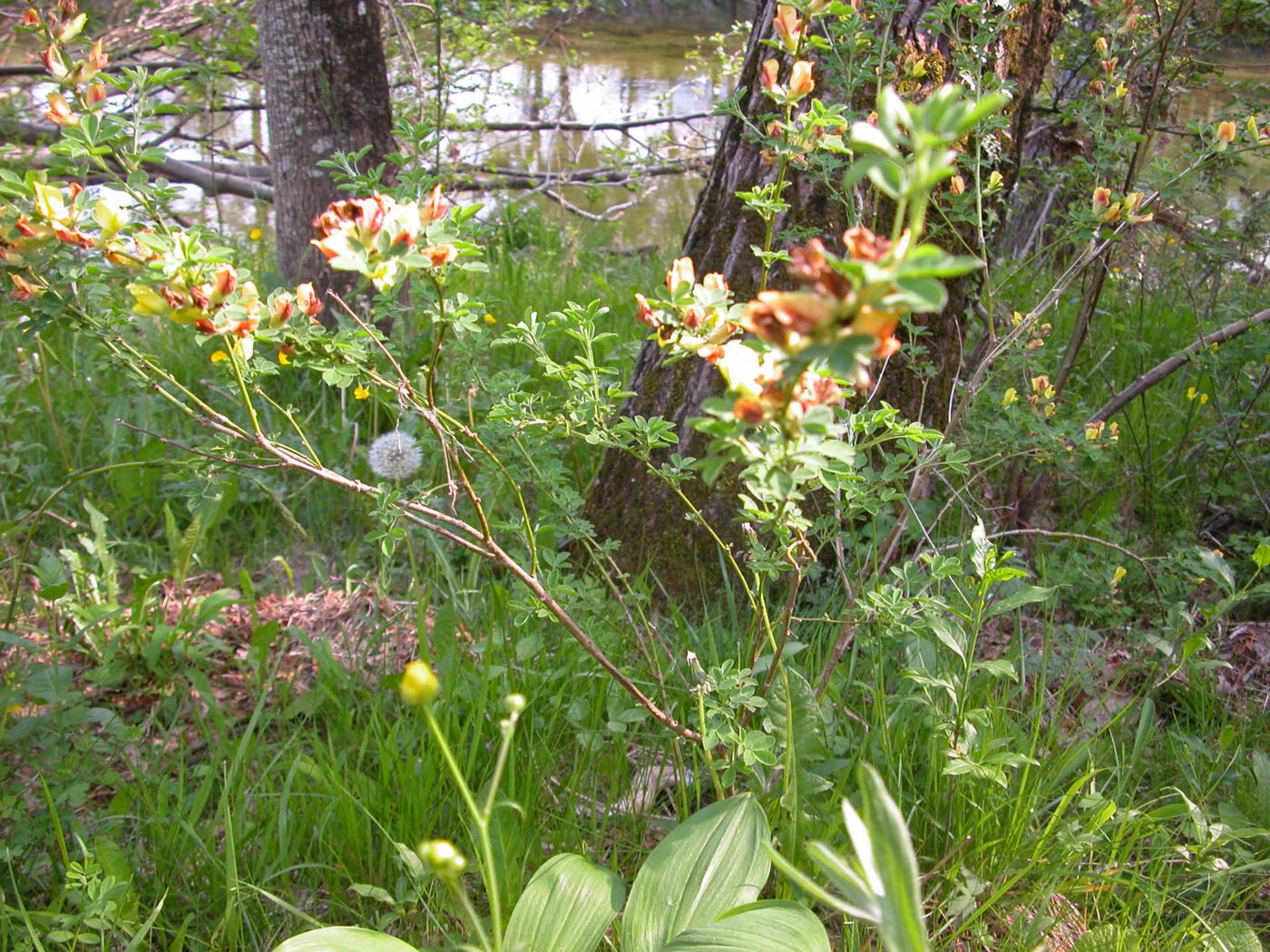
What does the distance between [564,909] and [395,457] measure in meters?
1.41

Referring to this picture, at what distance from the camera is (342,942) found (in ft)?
3.50

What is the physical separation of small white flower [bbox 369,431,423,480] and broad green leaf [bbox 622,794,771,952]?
4.29ft

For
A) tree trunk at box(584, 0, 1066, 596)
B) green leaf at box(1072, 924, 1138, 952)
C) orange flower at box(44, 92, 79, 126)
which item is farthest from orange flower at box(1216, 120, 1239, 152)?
orange flower at box(44, 92, 79, 126)

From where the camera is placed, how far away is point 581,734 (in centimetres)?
156

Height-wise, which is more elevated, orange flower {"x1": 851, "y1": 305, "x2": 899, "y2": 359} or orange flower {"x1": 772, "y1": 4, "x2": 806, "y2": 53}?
orange flower {"x1": 772, "y1": 4, "x2": 806, "y2": 53}

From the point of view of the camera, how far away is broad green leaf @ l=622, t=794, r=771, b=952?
1.16 meters

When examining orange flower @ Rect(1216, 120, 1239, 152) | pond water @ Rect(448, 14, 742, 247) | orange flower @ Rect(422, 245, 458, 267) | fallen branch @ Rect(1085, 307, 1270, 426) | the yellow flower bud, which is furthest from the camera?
pond water @ Rect(448, 14, 742, 247)

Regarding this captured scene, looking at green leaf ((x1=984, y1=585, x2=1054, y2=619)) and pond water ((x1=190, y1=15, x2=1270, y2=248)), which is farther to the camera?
pond water ((x1=190, y1=15, x2=1270, y2=248))

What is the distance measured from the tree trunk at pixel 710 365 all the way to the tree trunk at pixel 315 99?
1223 mm

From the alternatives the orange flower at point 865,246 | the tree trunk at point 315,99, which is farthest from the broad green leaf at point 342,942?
the tree trunk at point 315,99

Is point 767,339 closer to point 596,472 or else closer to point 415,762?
point 415,762

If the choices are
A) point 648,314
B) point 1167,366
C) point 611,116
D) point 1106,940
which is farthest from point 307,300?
point 611,116

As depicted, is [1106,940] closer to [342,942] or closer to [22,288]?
[342,942]

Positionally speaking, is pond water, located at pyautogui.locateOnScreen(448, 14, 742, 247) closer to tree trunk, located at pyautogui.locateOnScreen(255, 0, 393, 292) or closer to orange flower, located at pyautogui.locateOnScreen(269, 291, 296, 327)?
tree trunk, located at pyautogui.locateOnScreen(255, 0, 393, 292)
